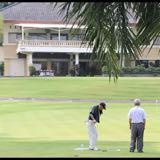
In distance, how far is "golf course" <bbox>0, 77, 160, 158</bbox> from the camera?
59.8ft

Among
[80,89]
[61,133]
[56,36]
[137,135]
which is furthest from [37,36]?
[137,135]

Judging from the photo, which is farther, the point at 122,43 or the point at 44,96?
the point at 44,96

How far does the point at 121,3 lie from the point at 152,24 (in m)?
0.39

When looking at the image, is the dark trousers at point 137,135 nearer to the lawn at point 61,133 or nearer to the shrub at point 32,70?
the lawn at point 61,133

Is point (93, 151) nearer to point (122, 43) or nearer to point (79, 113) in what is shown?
point (122, 43)

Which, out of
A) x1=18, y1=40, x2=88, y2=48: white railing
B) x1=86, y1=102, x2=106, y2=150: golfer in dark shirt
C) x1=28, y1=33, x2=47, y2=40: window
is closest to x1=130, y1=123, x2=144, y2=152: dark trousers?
x1=86, y1=102, x2=106, y2=150: golfer in dark shirt

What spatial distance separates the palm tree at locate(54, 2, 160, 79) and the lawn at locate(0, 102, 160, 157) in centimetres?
862

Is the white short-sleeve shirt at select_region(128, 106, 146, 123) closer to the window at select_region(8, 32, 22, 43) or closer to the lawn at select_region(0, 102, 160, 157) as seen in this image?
the lawn at select_region(0, 102, 160, 157)

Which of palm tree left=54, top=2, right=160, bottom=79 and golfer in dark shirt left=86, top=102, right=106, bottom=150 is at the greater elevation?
palm tree left=54, top=2, right=160, bottom=79

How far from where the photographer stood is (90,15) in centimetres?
588

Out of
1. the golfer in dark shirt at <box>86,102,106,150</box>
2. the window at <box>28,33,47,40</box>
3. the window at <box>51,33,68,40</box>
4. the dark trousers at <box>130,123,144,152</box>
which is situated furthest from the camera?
the window at <box>51,33,68,40</box>

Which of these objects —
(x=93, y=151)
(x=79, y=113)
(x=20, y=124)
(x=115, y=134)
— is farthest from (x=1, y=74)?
(x=93, y=151)

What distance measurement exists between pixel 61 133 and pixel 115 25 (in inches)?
744

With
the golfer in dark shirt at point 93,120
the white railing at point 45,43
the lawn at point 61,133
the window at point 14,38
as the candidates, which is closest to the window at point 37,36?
the window at point 14,38
